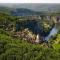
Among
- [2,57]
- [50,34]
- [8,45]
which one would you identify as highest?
[50,34]

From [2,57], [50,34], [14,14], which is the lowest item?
[2,57]

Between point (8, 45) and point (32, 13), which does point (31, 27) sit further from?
point (8, 45)

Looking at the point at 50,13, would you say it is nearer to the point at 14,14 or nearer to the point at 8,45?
the point at 14,14

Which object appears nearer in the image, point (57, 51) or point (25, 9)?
point (57, 51)

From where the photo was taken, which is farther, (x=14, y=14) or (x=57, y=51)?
(x=14, y=14)

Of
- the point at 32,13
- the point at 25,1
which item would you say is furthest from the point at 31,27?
the point at 25,1

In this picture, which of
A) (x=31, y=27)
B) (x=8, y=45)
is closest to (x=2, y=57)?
(x=8, y=45)

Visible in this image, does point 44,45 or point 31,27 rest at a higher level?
point 31,27

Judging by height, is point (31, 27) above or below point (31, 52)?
above
